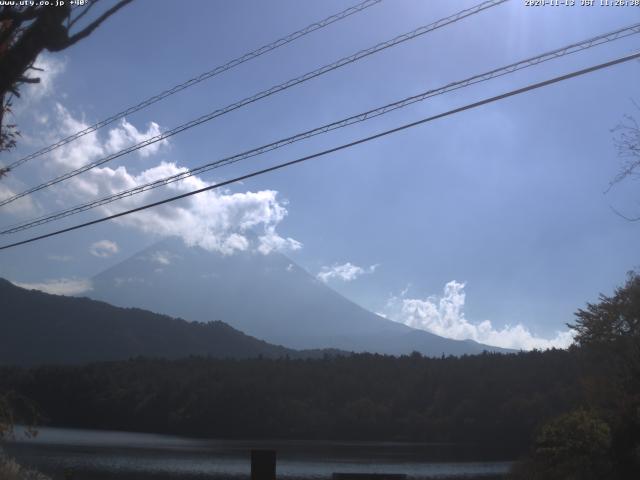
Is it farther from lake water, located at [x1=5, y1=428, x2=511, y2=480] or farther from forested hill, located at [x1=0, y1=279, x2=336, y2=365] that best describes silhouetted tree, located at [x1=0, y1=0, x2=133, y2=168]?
forested hill, located at [x1=0, y1=279, x2=336, y2=365]

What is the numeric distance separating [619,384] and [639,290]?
634cm

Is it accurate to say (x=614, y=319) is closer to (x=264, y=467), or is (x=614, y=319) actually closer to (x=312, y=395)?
(x=264, y=467)

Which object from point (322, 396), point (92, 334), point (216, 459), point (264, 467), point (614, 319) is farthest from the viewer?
point (92, 334)

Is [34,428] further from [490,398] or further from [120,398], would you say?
[120,398]

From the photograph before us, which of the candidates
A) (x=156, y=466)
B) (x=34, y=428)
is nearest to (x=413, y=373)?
(x=156, y=466)

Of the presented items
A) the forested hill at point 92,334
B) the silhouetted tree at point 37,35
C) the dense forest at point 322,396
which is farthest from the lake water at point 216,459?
the forested hill at point 92,334

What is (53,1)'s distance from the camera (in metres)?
5.08

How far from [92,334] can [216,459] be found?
61.7 metres

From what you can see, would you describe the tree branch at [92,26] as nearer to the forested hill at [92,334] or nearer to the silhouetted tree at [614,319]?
the silhouetted tree at [614,319]

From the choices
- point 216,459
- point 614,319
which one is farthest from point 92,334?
point 614,319

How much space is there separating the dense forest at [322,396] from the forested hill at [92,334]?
18.5 metres

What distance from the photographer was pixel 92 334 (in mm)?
96875

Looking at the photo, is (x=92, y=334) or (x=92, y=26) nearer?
(x=92, y=26)

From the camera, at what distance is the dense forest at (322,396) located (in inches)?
2242
